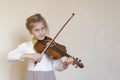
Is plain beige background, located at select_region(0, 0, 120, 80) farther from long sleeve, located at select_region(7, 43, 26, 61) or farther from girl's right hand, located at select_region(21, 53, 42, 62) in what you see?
girl's right hand, located at select_region(21, 53, 42, 62)

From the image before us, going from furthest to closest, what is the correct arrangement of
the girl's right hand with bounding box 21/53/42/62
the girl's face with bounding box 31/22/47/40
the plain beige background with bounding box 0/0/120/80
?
1. the plain beige background with bounding box 0/0/120/80
2. the girl's face with bounding box 31/22/47/40
3. the girl's right hand with bounding box 21/53/42/62

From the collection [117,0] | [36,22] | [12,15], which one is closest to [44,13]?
[12,15]

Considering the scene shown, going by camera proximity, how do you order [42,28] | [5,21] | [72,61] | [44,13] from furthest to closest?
[44,13]
[5,21]
[42,28]
[72,61]

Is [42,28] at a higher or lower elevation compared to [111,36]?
lower

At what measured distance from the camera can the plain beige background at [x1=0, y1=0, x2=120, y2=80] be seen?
1.95 m

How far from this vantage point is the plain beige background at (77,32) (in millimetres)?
1953

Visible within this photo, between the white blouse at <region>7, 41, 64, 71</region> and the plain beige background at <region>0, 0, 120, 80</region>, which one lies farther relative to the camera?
the plain beige background at <region>0, 0, 120, 80</region>

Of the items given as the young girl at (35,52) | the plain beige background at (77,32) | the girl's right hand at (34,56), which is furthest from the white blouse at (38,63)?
the plain beige background at (77,32)

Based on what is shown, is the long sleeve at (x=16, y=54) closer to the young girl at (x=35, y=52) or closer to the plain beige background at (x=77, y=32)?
the young girl at (x=35, y=52)

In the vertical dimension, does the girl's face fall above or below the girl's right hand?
above

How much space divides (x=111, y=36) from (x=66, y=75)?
1.45 ft

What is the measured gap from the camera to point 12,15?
1.96m

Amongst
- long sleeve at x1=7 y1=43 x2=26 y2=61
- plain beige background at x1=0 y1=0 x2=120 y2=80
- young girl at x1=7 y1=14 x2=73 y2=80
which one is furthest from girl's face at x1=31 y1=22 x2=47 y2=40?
plain beige background at x1=0 y1=0 x2=120 y2=80

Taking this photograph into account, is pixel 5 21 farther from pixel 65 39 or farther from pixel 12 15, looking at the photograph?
pixel 65 39
